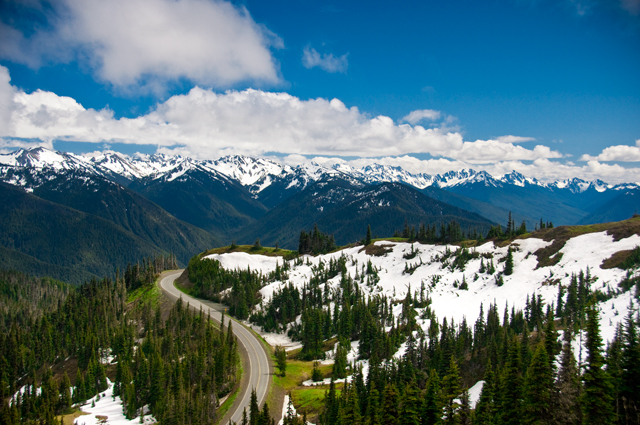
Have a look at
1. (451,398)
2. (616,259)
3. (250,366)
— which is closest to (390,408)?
(451,398)

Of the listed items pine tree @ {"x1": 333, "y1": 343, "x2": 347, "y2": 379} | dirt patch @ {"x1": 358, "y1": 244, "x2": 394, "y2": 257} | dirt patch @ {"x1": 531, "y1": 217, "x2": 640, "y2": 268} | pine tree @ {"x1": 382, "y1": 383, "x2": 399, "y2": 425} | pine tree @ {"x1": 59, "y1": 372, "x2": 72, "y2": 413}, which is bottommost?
pine tree @ {"x1": 59, "y1": 372, "x2": 72, "y2": 413}

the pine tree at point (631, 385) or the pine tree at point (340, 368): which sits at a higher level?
the pine tree at point (631, 385)

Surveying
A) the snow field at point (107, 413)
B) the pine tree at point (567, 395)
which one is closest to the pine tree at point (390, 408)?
the pine tree at point (567, 395)

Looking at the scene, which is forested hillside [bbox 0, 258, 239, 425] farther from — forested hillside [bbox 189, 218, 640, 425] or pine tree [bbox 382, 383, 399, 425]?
pine tree [bbox 382, 383, 399, 425]

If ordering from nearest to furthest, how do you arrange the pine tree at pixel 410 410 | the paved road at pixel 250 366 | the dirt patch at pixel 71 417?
the pine tree at pixel 410 410 < the paved road at pixel 250 366 < the dirt patch at pixel 71 417

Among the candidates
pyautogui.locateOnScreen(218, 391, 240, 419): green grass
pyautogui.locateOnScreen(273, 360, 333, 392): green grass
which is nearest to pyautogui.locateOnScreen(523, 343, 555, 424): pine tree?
pyautogui.locateOnScreen(218, 391, 240, 419): green grass

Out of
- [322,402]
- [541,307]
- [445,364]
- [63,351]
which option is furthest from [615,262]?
[63,351]

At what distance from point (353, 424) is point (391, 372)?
28.3 m

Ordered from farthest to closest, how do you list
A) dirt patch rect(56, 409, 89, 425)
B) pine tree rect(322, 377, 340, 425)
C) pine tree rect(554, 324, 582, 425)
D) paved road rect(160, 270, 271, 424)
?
1. dirt patch rect(56, 409, 89, 425)
2. paved road rect(160, 270, 271, 424)
3. pine tree rect(322, 377, 340, 425)
4. pine tree rect(554, 324, 582, 425)

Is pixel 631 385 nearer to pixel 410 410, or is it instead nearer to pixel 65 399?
pixel 410 410

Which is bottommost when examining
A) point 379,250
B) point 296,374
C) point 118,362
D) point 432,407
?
point 118,362

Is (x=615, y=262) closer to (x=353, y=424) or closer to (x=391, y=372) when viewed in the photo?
(x=391, y=372)

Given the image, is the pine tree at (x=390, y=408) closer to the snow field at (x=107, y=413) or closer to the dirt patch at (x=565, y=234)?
the snow field at (x=107, y=413)

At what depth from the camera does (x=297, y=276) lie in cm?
18200
